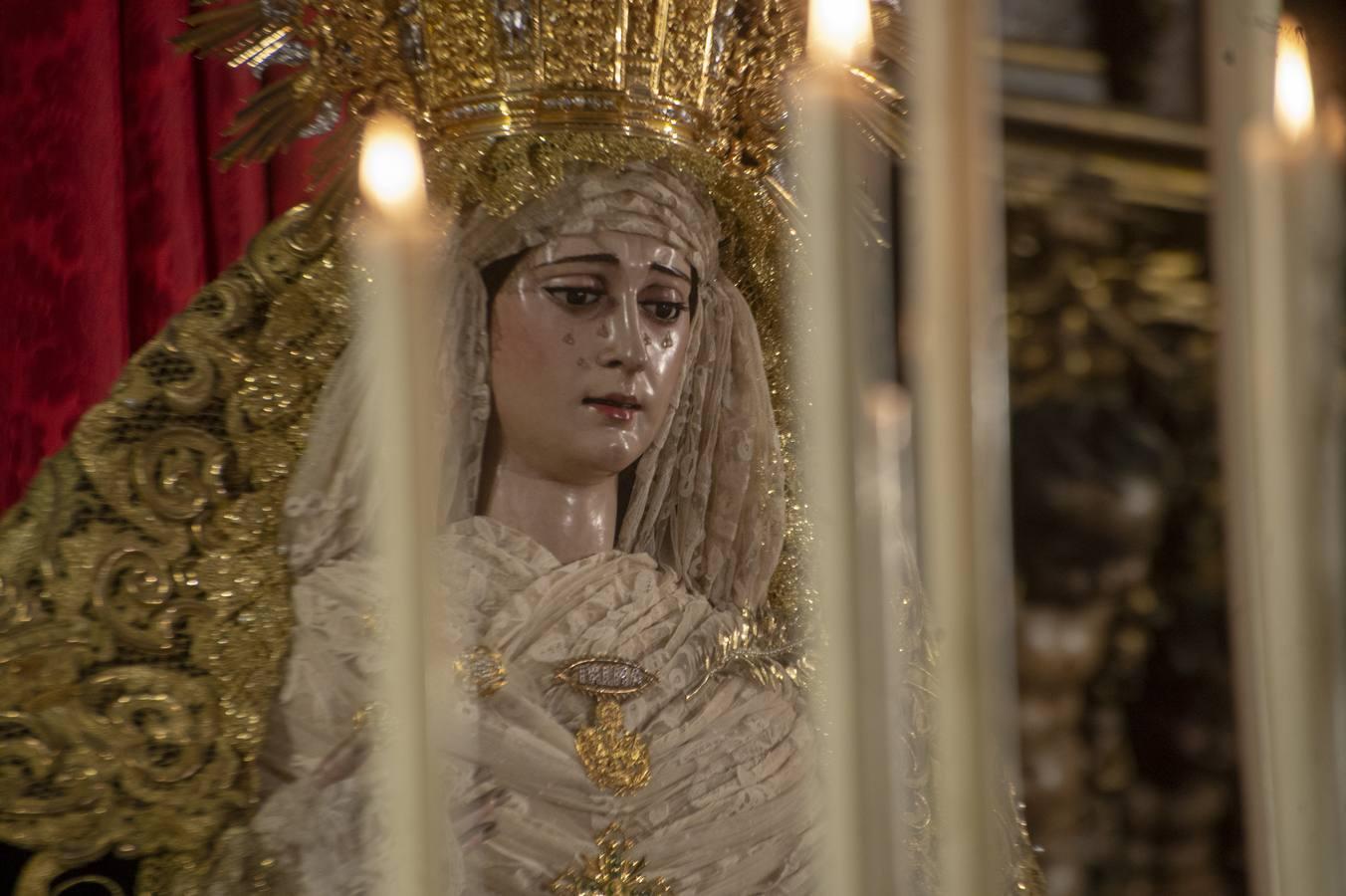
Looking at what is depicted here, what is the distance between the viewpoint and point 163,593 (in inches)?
38.6

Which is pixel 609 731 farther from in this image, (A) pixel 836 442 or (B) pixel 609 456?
(A) pixel 836 442

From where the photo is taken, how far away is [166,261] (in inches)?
51.6

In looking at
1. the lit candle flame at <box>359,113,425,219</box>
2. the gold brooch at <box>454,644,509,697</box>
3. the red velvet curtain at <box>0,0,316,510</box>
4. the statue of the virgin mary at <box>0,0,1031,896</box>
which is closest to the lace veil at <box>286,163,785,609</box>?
the statue of the virgin mary at <box>0,0,1031,896</box>

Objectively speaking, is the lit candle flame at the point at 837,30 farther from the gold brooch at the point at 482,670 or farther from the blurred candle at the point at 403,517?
the gold brooch at the point at 482,670

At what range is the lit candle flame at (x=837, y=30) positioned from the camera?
0.33 m

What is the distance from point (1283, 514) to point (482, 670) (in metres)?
0.77

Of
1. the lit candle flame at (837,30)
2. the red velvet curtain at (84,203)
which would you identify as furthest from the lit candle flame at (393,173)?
the red velvet curtain at (84,203)

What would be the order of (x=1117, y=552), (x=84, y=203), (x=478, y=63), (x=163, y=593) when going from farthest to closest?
(x=84, y=203) < (x=478, y=63) < (x=163, y=593) < (x=1117, y=552)

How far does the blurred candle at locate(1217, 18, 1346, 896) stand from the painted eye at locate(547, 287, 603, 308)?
31.8 inches

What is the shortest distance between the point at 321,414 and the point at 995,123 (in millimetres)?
831

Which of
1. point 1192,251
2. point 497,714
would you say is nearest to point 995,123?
point 1192,251

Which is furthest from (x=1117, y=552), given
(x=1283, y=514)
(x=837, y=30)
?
(x=837, y=30)

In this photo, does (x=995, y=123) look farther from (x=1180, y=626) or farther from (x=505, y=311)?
(x=505, y=311)

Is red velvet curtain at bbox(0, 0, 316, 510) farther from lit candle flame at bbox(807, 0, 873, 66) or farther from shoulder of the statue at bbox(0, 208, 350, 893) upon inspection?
lit candle flame at bbox(807, 0, 873, 66)
